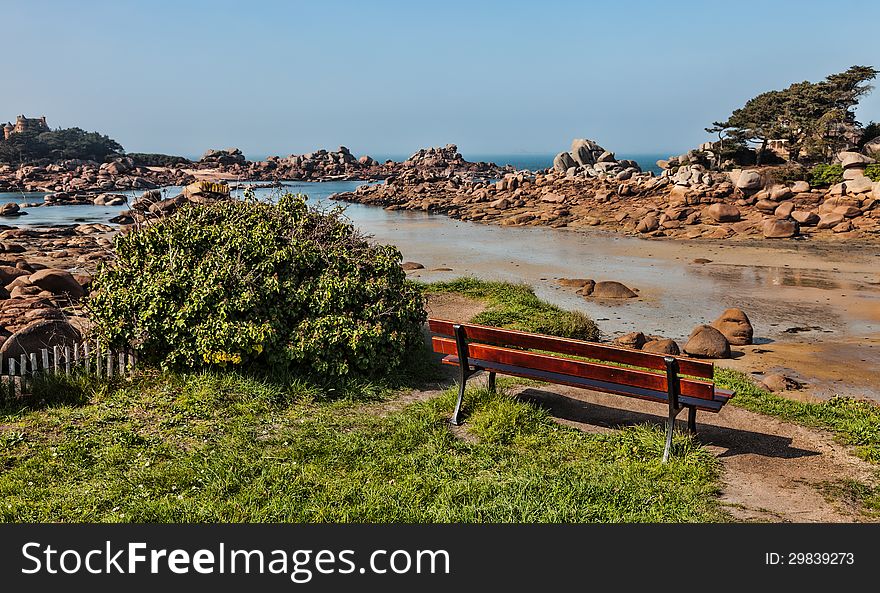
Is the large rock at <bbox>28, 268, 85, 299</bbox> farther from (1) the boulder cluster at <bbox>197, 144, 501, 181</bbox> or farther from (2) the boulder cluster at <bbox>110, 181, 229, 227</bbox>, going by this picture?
(1) the boulder cluster at <bbox>197, 144, 501, 181</bbox>

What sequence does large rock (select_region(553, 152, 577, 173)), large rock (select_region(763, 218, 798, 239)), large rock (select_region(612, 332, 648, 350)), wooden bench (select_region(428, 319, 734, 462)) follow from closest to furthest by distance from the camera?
1. wooden bench (select_region(428, 319, 734, 462))
2. large rock (select_region(612, 332, 648, 350))
3. large rock (select_region(763, 218, 798, 239))
4. large rock (select_region(553, 152, 577, 173))

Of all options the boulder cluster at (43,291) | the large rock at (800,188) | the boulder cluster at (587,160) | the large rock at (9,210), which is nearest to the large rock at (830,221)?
the large rock at (800,188)

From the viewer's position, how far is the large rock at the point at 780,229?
107ft

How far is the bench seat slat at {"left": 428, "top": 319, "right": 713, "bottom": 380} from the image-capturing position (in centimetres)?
681

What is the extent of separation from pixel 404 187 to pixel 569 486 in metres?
65.1

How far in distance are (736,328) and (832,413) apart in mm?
5681

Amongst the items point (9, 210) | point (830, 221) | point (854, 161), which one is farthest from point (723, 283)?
point (9, 210)

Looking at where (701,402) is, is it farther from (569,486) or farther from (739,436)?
(569,486)

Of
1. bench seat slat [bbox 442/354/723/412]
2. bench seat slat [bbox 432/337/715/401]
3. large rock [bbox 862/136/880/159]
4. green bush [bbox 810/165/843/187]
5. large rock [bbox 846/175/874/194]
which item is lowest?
bench seat slat [bbox 442/354/723/412]

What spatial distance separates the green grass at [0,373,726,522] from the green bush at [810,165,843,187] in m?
40.7

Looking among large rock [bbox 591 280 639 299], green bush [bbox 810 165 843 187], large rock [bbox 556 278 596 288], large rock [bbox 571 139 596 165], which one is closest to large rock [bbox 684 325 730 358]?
large rock [bbox 591 280 639 299]

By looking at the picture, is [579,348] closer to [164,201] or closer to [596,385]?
[596,385]

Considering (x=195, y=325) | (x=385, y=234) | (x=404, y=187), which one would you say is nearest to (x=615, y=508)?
(x=195, y=325)

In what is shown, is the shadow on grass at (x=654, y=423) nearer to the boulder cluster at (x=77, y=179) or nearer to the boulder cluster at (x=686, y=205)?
the boulder cluster at (x=686, y=205)
